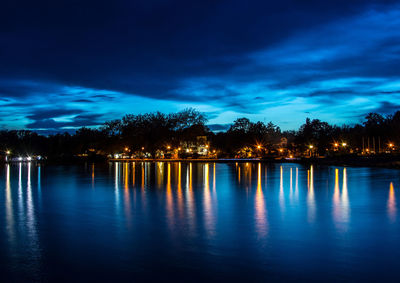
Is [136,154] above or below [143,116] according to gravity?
below

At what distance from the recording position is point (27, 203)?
14055 mm

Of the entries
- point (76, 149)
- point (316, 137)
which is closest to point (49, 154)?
point (76, 149)

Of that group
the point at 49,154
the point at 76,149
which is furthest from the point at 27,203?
the point at 49,154

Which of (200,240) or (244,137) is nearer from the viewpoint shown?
(200,240)

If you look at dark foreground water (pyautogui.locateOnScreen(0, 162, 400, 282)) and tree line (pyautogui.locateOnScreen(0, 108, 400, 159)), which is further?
tree line (pyautogui.locateOnScreen(0, 108, 400, 159))

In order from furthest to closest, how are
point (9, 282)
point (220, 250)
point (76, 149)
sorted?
point (76, 149), point (220, 250), point (9, 282)

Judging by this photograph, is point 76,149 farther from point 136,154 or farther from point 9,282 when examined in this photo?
point 9,282

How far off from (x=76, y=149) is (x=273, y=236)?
4077 inches

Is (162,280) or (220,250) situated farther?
(220,250)

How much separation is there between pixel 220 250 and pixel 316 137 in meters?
86.0

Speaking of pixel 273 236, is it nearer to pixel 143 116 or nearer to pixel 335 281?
pixel 335 281

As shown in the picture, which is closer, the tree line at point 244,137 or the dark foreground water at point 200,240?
the dark foreground water at point 200,240

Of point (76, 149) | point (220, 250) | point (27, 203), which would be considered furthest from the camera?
point (76, 149)

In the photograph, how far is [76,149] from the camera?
106250mm
